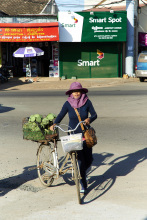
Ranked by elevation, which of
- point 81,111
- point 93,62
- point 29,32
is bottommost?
point 81,111

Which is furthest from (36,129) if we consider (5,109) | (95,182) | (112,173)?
(5,109)

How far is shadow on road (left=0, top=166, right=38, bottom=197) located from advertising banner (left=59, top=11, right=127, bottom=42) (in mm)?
22935

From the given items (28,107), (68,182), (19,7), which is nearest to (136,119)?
(28,107)

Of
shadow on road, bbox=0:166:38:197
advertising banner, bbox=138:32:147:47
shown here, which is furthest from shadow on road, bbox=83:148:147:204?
advertising banner, bbox=138:32:147:47

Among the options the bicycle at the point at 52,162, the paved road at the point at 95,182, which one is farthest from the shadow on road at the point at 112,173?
→ the bicycle at the point at 52,162

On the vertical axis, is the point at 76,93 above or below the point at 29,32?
below

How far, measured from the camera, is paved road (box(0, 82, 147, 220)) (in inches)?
211

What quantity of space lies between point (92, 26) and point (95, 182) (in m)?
24.1

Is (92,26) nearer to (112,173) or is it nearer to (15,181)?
(112,173)

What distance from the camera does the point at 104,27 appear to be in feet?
97.5

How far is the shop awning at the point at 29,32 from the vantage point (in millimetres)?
28750

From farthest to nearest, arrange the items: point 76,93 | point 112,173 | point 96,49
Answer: point 96,49 < point 112,173 < point 76,93

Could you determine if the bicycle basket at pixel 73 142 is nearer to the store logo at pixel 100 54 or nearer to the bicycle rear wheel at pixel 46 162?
the bicycle rear wheel at pixel 46 162

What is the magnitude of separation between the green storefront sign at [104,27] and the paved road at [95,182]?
1774cm
